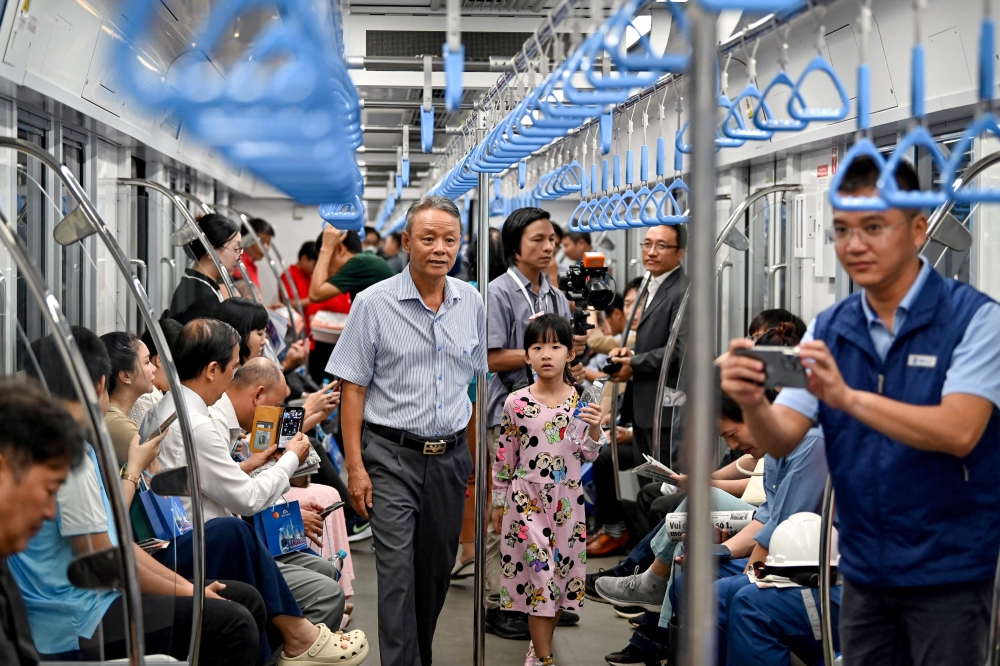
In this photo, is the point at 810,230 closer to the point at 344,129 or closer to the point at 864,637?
the point at 344,129

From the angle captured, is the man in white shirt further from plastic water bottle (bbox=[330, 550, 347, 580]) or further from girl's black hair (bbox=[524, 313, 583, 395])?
girl's black hair (bbox=[524, 313, 583, 395])

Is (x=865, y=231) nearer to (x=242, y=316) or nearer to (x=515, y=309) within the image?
(x=515, y=309)

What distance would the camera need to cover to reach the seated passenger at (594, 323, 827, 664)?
3539 mm

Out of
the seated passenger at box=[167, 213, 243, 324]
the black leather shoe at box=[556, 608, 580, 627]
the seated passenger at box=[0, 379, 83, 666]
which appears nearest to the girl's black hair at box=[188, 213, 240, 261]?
the seated passenger at box=[167, 213, 243, 324]

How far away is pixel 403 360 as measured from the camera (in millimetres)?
3932

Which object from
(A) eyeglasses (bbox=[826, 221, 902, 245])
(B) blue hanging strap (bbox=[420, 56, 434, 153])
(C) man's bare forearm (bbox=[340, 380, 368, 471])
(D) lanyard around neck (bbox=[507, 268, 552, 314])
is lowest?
(C) man's bare forearm (bbox=[340, 380, 368, 471])

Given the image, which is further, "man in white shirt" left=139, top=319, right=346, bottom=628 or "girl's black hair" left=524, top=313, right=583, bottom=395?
"girl's black hair" left=524, top=313, right=583, bottom=395

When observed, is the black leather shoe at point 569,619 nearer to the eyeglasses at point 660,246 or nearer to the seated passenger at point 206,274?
the eyeglasses at point 660,246

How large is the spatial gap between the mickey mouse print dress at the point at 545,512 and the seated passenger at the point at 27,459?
228 cm

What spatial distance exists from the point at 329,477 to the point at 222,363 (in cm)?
218

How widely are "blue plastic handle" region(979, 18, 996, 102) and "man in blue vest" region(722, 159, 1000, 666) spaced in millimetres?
385

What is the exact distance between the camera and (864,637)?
238 cm

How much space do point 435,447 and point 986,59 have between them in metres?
2.56

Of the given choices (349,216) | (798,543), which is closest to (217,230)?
(349,216)
